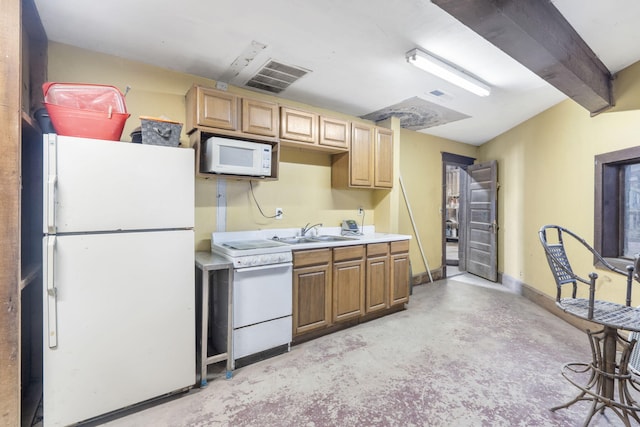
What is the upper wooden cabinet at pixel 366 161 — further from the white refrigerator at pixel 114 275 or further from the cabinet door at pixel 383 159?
the white refrigerator at pixel 114 275

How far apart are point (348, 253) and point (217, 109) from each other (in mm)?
1843

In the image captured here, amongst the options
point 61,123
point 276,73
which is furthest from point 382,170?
point 61,123

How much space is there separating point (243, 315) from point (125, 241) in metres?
1.03

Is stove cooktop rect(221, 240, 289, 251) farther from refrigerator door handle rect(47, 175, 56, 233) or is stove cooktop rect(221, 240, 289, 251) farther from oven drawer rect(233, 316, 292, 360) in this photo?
refrigerator door handle rect(47, 175, 56, 233)

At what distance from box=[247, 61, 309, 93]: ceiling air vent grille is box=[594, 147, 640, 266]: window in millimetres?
3052

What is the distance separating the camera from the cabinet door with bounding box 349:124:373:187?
3.49 metres

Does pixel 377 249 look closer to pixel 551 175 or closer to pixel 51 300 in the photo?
pixel 551 175

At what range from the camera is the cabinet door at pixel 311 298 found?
269 cm

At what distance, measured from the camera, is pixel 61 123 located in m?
1.71

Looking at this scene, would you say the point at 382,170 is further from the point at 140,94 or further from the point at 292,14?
the point at 140,94

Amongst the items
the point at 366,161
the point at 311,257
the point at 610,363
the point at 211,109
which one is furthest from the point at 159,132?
the point at 610,363

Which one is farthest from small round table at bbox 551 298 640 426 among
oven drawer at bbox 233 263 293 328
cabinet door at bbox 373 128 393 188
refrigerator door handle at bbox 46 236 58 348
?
refrigerator door handle at bbox 46 236 58 348

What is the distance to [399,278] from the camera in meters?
3.54

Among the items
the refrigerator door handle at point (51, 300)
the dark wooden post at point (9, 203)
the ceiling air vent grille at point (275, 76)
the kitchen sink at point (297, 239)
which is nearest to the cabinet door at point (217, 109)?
the ceiling air vent grille at point (275, 76)
